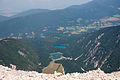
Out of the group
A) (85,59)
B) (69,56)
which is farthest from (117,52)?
Result: (69,56)

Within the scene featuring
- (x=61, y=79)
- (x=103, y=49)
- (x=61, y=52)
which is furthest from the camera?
(x=61, y=52)

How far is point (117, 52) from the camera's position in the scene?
92.4 meters

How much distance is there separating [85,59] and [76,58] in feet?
30.4

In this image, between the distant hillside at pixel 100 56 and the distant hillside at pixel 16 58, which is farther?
the distant hillside at pixel 100 56

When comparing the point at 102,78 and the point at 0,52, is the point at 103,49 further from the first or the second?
the point at 102,78

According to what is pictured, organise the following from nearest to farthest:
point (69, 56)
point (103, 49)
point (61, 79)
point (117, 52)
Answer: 1. point (61, 79)
2. point (117, 52)
3. point (103, 49)
4. point (69, 56)

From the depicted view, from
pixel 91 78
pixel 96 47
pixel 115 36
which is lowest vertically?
pixel 96 47

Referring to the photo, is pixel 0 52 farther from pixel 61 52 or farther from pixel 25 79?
pixel 25 79

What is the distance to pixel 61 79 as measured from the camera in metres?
25.4

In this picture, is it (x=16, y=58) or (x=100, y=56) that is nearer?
A: (x=16, y=58)

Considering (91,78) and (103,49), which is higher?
(91,78)

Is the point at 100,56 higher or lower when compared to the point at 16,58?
lower

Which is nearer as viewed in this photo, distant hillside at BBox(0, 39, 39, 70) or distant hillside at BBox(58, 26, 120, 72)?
distant hillside at BBox(0, 39, 39, 70)

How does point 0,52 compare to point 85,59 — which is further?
point 85,59
